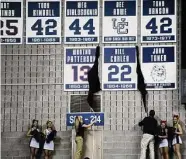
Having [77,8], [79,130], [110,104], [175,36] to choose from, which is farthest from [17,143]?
[175,36]

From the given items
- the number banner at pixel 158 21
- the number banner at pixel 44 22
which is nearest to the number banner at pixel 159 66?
the number banner at pixel 158 21

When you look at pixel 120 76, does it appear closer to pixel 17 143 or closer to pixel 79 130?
pixel 79 130

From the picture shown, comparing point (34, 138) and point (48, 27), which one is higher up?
point (48, 27)

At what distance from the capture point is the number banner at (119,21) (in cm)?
1927

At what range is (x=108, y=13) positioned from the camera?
19438 millimetres

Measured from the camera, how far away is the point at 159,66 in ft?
62.6

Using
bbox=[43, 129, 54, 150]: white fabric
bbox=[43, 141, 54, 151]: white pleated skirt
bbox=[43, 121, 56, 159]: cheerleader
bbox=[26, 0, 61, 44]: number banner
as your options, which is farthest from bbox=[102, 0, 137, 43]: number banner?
bbox=[43, 141, 54, 151]: white pleated skirt

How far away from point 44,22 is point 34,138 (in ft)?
14.0

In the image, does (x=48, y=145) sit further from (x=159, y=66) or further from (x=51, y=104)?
(x=159, y=66)

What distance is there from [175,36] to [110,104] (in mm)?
3391

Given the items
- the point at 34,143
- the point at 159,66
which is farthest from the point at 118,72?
the point at 34,143

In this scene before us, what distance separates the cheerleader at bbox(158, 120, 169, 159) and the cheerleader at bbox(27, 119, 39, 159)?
4.29 metres

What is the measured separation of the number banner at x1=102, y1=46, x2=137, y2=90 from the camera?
19.1 m

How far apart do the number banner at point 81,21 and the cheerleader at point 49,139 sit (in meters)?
3.20
